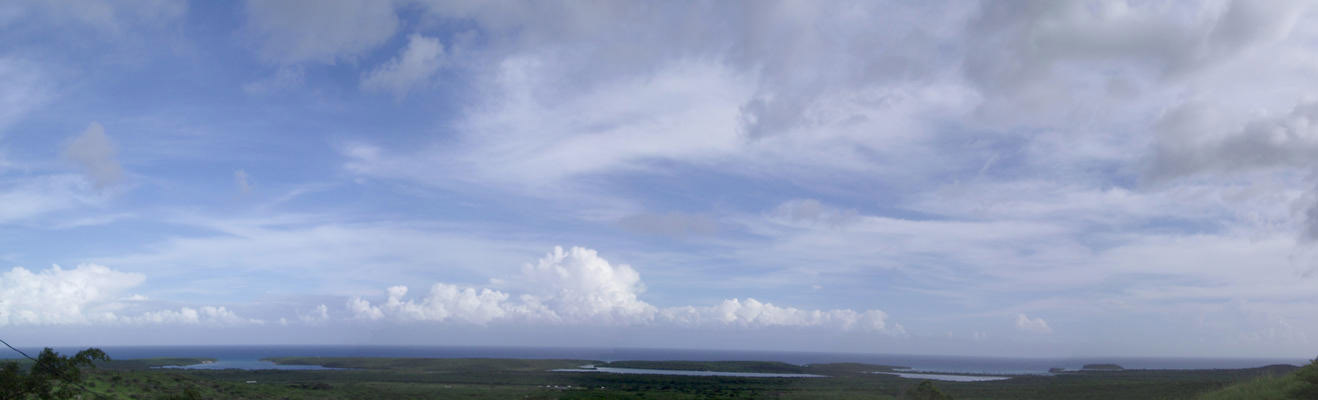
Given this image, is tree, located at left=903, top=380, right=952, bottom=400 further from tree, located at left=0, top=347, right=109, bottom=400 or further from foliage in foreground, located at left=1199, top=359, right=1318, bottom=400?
tree, located at left=0, top=347, right=109, bottom=400

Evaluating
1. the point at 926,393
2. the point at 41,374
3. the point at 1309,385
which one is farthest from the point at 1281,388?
the point at 41,374

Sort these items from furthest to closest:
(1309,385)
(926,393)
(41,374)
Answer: (926,393) < (41,374) < (1309,385)

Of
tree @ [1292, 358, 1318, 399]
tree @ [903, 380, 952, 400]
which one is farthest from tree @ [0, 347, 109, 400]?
tree @ [1292, 358, 1318, 399]

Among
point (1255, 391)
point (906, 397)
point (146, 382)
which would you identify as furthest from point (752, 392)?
point (1255, 391)

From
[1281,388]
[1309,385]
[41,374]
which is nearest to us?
[1309,385]

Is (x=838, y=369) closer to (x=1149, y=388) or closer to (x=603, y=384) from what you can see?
(x=603, y=384)

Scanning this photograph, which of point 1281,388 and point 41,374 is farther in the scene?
point 41,374

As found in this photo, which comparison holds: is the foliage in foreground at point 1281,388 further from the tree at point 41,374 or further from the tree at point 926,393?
the tree at point 41,374

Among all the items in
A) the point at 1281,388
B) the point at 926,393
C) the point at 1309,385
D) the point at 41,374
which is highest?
the point at 1309,385

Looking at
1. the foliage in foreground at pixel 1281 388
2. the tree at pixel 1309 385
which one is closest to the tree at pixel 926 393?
the foliage in foreground at pixel 1281 388

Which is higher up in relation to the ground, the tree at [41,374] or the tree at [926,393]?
the tree at [41,374]

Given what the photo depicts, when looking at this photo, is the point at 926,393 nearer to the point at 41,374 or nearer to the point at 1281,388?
the point at 1281,388

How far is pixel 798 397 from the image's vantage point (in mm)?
99500

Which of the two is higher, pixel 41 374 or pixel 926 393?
pixel 41 374
